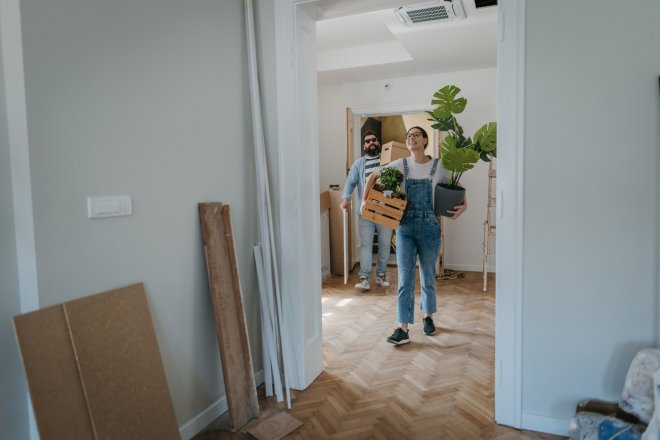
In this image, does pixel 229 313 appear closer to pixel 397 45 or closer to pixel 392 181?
pixel 392 181

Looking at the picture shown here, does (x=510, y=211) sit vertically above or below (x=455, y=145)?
below

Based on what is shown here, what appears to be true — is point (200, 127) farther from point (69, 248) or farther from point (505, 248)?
point (505, 248)

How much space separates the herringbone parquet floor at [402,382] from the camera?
7.36ft

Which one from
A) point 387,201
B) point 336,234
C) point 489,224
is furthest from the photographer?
point 336,234

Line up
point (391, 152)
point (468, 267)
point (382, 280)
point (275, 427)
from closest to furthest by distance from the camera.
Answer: point (275, 427)
point (391, 152)
point (382, 280)
point (468, 267)

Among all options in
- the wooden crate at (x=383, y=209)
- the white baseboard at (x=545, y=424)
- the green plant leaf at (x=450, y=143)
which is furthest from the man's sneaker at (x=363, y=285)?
the white baseboard at (x=545, y=424)

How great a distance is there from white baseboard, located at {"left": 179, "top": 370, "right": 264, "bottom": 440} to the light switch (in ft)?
3.38

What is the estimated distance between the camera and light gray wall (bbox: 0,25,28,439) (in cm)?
146

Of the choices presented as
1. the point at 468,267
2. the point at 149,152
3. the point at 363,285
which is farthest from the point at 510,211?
the point at 468,267

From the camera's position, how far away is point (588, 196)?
6.67 ft

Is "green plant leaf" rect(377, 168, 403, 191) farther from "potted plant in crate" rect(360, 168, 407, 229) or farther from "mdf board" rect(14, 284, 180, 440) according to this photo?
"mdf board" rect(14, 284, 180, 440)

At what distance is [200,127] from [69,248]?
0.89 meters

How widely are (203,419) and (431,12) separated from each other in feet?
10.7

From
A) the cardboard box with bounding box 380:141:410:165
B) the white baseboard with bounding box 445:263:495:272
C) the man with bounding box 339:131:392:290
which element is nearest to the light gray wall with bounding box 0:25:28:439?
the man with bounding box 339:131:392:290
